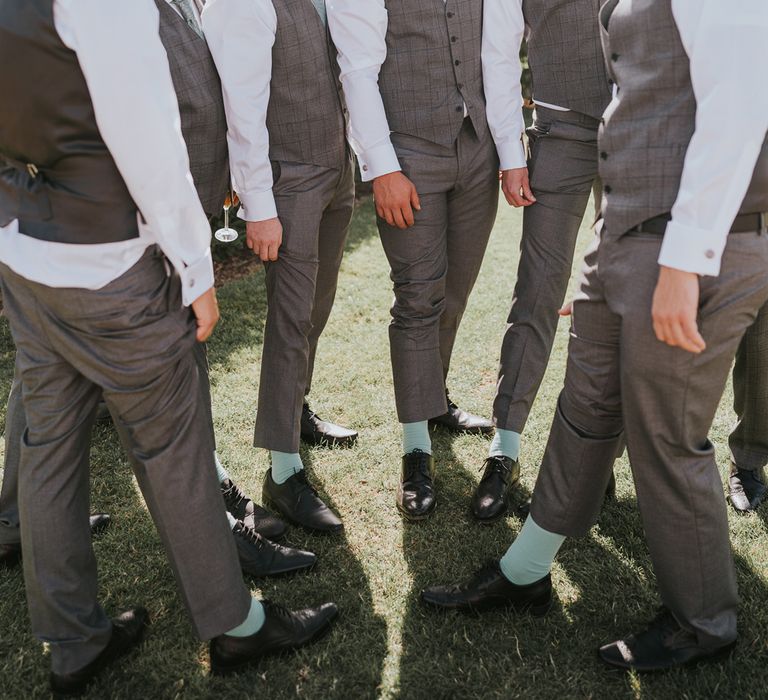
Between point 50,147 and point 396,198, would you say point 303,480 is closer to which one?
point 396,198

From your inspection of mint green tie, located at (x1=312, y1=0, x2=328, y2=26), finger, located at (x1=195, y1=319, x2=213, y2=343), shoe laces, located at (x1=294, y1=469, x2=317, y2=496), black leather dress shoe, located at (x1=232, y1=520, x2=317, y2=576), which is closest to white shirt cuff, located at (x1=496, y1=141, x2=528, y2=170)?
mint green tie, located at (x1=312, y1=0, x2=328, y2=26)

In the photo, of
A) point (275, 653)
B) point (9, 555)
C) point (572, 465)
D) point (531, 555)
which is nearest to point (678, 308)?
point (572, 465)

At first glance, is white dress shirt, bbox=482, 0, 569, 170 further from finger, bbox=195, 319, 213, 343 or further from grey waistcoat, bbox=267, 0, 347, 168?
finger, bbox=195, 319, 213, 343

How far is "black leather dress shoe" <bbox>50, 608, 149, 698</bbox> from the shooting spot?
2311 mm

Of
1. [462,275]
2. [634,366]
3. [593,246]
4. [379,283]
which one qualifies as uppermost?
[593,246]

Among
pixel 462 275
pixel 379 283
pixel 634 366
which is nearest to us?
pixel 634 366

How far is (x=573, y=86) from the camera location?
10.0ft

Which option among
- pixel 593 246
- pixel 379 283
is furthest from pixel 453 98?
pixel 379 283

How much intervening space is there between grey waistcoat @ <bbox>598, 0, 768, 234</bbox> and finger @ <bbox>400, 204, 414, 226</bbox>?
109 centimetres

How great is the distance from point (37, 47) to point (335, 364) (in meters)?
2.95

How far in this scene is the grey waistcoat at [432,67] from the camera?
113 inches

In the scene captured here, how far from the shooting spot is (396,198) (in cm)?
300

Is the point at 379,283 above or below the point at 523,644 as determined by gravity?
below

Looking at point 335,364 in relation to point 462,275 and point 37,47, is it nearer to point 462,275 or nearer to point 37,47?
point 462,275
